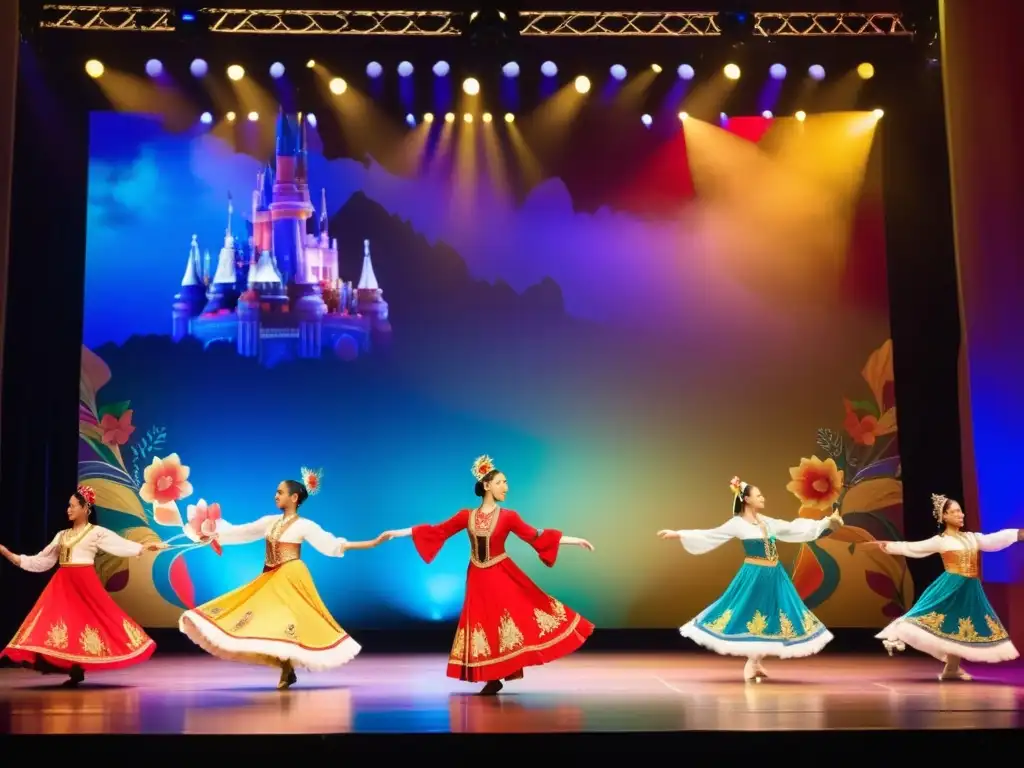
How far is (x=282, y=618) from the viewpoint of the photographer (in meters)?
5.23

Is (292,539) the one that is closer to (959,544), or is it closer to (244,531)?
(244,531)

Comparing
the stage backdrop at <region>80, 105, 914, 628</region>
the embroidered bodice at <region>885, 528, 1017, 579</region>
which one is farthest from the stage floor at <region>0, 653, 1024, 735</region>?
the stage backdrop at <region>80, 105, 914, 628</region>

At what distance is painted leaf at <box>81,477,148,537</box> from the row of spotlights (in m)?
2.76

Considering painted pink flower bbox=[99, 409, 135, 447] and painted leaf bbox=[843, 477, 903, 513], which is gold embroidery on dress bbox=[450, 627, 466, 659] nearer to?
painted pink flower bbox=[99, 409, 135, 447]

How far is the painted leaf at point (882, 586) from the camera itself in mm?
7434

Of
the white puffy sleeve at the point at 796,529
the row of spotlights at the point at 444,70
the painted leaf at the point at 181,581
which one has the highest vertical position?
the row of spotlights at the point at 444,70

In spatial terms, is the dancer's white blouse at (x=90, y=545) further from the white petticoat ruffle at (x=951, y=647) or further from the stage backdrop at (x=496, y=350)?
the white petticoat ruffle at (x=951, y=647)

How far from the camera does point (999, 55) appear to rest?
650 centimetres

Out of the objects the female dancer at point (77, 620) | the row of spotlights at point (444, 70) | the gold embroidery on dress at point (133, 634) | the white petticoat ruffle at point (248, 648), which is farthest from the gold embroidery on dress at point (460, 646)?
the row of spotlights at point (444, 70)

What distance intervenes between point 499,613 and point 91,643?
2.20 metres

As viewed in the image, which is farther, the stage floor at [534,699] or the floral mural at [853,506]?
the floral mural at [853,506]

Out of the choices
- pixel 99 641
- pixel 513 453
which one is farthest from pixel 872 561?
pixel 99 641

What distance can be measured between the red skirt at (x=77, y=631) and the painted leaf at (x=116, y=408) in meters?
1.74

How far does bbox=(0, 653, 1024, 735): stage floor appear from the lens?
388 centimetres
